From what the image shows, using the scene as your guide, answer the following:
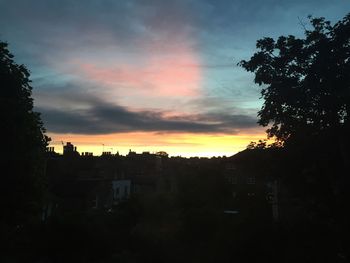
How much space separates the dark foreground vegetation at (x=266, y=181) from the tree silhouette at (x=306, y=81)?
0.14 ft

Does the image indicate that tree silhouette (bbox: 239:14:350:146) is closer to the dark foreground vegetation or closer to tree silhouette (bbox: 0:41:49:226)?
the dark foreground vegetation

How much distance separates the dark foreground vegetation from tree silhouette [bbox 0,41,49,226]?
1.3 inches

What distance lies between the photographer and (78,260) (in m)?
28.4

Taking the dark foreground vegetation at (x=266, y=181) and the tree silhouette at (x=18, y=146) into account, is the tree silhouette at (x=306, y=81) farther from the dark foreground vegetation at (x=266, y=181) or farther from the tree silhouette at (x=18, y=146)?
the tree silhouette at (x=18, y=146)

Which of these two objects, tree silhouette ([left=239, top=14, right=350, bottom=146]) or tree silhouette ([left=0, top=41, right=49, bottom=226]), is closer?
tree silhouette ([left=0, top=41, right=49, bottom=226])

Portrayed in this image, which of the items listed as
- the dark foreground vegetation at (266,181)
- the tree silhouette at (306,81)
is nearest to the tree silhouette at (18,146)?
the dark foreground vegetation at (266,181)

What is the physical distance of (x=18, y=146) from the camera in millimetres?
14695

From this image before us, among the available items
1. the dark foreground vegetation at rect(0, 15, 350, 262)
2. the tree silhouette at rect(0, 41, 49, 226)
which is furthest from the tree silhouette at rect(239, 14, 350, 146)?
the tree silhouette at rect(0, 41, 49, 226)

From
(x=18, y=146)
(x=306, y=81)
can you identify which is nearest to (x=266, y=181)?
(x=306, y=81)

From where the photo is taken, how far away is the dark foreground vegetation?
15336mm

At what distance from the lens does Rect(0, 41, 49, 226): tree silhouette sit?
569 inches

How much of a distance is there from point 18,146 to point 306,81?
1149 centimetres

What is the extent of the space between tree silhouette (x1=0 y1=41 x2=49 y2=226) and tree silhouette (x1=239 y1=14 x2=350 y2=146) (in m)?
9.53

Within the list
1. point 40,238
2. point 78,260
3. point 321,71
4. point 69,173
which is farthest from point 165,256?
point 69,173
